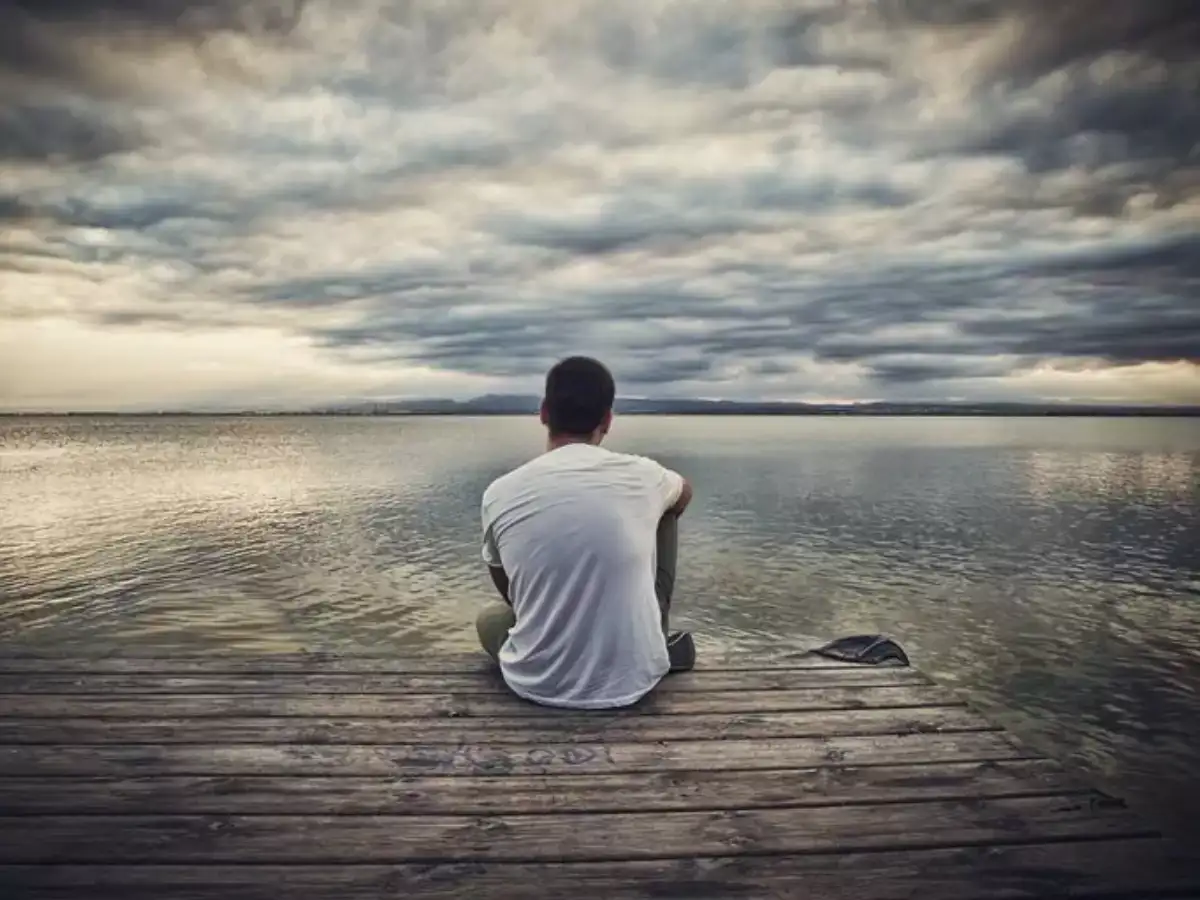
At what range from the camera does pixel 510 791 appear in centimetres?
393

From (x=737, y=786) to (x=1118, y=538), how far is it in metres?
26.3

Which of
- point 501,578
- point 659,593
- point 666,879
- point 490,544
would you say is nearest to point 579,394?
point 490,544

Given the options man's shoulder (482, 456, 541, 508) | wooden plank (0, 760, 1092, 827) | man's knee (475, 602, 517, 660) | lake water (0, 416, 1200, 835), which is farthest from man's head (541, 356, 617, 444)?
lake water (0, 416, 1200, 835)

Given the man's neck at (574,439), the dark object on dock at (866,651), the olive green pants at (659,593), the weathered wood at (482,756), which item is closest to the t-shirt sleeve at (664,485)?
the olive green pants at (659,593)

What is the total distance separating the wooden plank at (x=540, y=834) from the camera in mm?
3389

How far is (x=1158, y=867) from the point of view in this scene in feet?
10.8

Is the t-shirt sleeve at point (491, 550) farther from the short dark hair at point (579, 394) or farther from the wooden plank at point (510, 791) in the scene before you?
the wooden plank at point (510, 791)

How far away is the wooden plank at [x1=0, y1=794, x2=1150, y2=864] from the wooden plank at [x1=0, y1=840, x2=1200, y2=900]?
2.9 inches

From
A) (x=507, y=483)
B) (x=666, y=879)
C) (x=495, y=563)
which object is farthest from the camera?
(x=495, y=563)

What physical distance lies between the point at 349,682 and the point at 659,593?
92.3 inches

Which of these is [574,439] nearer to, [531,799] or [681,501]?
[681,501]

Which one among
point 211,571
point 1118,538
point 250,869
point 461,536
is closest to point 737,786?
point 250,869

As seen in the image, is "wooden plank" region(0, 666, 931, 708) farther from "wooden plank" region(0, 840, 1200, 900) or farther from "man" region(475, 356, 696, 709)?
"wooden plank" region(0, 840, 1200, 900)

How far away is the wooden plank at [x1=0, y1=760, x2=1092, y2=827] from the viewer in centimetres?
377
